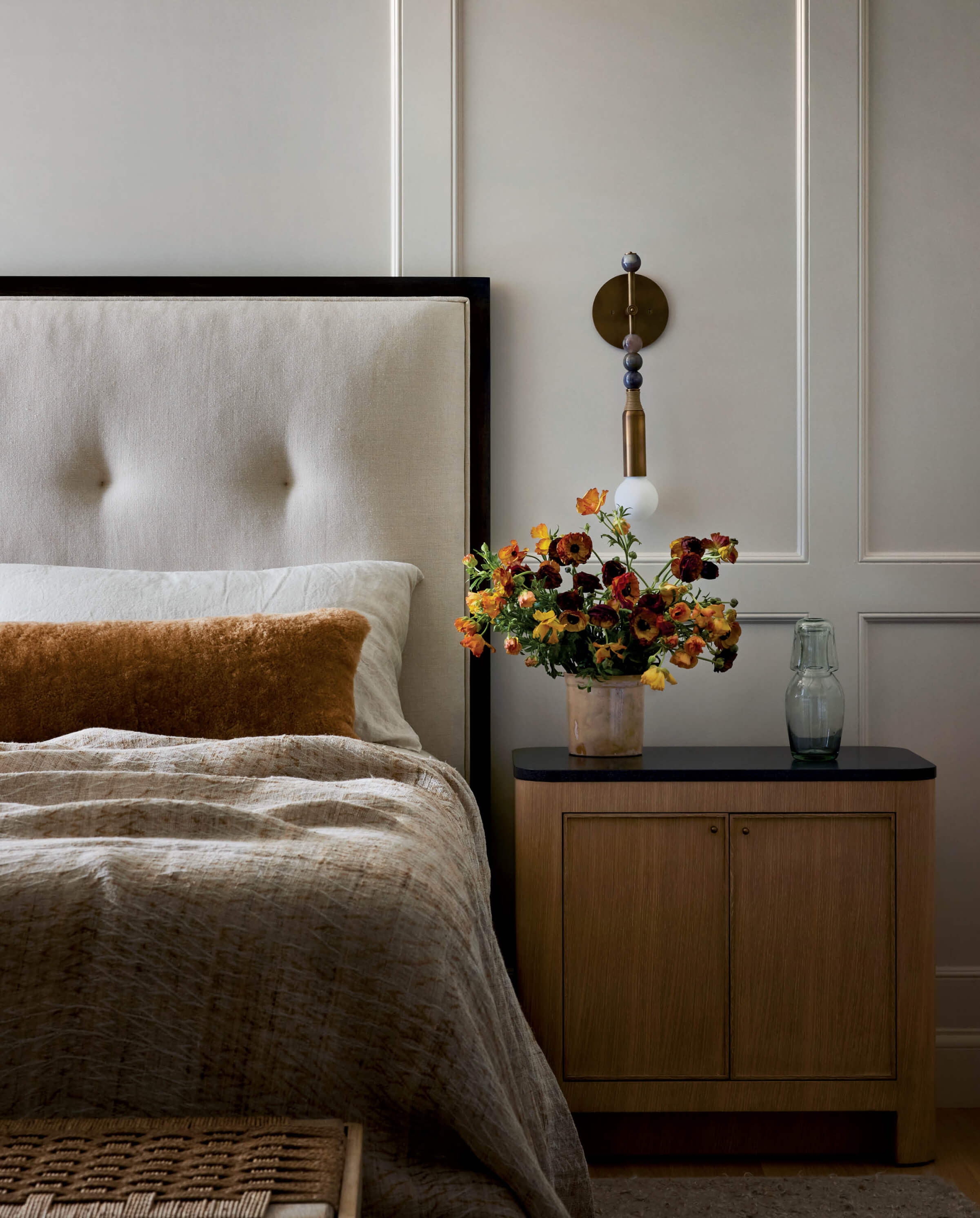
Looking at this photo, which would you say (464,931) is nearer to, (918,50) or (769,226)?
(769,226)

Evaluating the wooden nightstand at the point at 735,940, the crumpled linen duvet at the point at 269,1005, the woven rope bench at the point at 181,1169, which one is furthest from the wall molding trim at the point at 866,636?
the woven rope bench at the point at 181,1169

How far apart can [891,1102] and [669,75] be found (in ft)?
6.74

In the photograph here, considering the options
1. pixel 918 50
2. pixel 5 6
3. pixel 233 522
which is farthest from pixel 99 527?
pixel 918 50

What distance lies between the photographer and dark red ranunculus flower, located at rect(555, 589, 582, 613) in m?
1.72

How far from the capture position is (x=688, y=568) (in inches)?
67.6

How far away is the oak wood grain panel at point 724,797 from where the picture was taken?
1662 mm

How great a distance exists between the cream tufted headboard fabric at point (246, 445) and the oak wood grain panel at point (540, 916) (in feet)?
1.14

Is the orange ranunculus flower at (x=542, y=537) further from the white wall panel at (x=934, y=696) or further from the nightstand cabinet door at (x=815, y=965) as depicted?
the white wall panel at (x=934, y=696)

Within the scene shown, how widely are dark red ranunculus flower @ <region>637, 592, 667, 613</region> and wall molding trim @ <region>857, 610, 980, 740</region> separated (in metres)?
0.61

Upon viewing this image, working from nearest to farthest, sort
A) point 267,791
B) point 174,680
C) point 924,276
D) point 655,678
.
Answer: point 267,791, point 174,680, point 655,678, point 924,276

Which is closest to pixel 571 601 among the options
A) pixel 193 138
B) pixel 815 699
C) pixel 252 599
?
pixel 815 699

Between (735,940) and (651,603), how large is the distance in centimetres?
59

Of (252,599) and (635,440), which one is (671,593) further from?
(252,599)

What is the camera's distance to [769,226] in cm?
208
